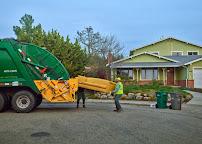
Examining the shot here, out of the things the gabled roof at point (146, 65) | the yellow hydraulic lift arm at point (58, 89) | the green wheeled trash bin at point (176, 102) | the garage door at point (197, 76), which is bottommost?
the green wheeled trash bin at point (176, 102)

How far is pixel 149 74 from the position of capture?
1681 inches

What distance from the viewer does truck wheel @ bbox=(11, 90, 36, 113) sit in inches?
602

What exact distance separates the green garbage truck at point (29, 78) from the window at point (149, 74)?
27.2 m

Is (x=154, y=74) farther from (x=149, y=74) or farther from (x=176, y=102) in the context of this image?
(x=176, y=102)

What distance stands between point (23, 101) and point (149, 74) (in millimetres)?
28705

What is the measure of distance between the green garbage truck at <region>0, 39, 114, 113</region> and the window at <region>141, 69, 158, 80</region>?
27196 mm

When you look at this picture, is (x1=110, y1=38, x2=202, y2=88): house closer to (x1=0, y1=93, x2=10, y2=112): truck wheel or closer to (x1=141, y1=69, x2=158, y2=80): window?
(x1=141, y1=69, x2=158, y2=80): window

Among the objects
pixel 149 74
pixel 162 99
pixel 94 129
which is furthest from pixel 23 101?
pixel 149 74

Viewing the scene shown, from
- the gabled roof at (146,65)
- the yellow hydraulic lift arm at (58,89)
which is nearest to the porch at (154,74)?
the gabled roof at (146,65)

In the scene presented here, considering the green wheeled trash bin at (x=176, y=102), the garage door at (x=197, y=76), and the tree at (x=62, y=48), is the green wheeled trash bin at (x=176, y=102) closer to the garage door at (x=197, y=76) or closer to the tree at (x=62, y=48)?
the tree at (x=62, y=48)

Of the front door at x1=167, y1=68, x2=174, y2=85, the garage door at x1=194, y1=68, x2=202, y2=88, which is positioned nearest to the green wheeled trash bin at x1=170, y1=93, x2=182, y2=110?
the garage door at x1=194, y1=68, x2=202, y2=88

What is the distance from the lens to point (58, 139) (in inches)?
370

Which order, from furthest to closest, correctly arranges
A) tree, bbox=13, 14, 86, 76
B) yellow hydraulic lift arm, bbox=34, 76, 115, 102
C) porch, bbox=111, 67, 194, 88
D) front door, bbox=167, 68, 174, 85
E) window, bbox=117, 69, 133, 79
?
front door, bbox=167, 68, 174, 85 → window, bbox=117, 69, 133, 79 → porch, bbox=111, 67, 194, 88 → tree, bbox=13, 14, 86, 76 → yellow hydraulic lift arm, bbox=34, 76, 115, 102

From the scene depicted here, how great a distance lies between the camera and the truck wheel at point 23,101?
15297mm
